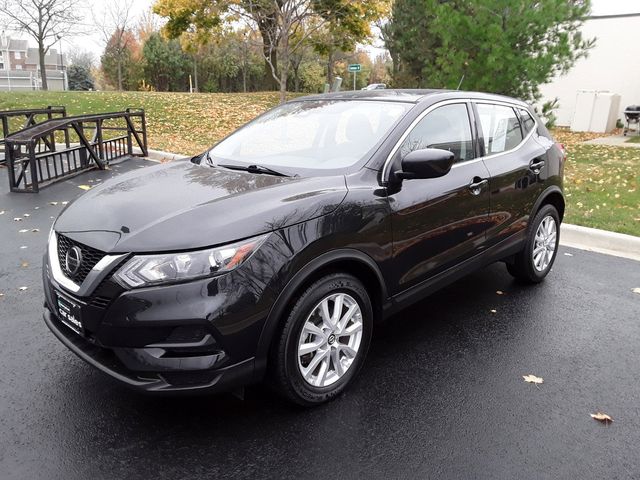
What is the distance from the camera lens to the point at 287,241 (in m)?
2.61

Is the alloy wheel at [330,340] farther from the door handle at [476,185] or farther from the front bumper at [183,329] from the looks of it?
the door handle at [476,185]

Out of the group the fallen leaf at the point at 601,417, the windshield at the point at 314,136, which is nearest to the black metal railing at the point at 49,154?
the windshield at the point at 314,136

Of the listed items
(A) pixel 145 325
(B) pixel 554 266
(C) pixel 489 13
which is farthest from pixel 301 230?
(C) pixel 489 13

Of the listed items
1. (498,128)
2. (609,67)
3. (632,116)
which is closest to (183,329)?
(498,128)

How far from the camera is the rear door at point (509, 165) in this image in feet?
13.3

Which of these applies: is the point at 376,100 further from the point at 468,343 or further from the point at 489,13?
the point at 489,13

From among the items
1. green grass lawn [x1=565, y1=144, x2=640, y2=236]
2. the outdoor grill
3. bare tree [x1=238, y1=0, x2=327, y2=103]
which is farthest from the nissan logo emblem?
the outdoor grill

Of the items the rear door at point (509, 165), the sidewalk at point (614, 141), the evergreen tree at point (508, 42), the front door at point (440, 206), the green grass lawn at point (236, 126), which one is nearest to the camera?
the front door at point (440, 206)

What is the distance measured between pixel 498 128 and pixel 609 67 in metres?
18.4

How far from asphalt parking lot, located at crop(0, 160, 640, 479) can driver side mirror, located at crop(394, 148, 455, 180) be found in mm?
1240

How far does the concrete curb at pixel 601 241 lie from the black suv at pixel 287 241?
231 centimetres

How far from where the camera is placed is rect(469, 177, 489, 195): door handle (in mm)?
3742

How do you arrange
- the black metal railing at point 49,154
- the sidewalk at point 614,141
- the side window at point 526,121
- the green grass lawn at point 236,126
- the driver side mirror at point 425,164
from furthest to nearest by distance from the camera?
the sidewalk at point 614,141
the black metal railing at point 49,154
the green grass lawn at point 236,126
the side window at point 526,121
the driver side mirror at point 425,164

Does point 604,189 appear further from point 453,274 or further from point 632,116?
point 632,116
